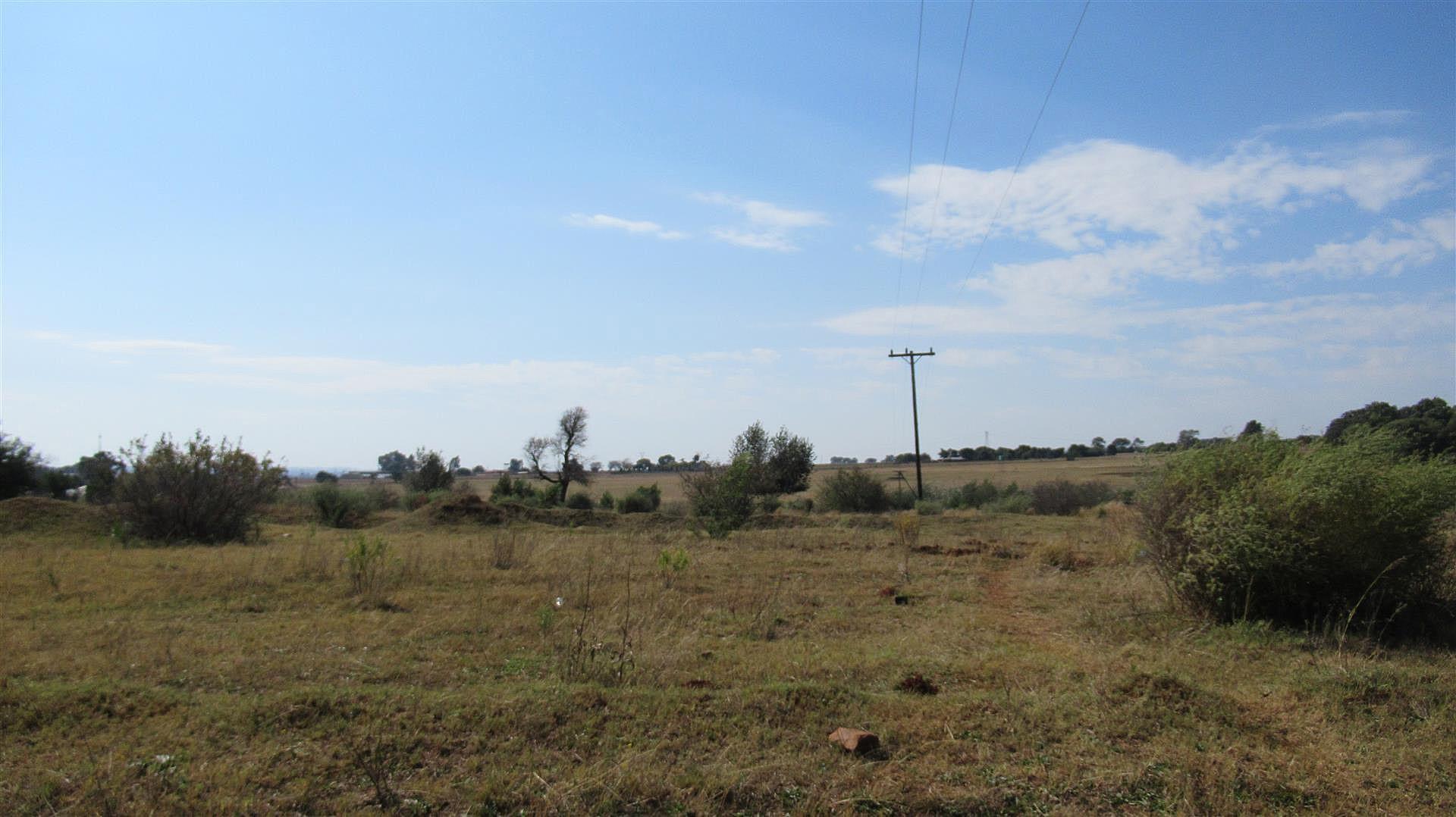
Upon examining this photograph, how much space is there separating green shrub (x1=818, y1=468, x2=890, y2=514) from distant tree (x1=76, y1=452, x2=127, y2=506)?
25.8m

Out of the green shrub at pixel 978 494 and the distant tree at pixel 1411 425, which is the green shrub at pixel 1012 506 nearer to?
the green shrub at pixel 978 494

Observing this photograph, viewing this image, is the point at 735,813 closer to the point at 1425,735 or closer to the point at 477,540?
the point at 1425,735

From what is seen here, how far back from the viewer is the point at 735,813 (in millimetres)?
4398

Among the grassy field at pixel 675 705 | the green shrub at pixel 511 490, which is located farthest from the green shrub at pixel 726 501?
the green shrub at pixel 511 490

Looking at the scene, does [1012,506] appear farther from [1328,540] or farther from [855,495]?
[1328,540]

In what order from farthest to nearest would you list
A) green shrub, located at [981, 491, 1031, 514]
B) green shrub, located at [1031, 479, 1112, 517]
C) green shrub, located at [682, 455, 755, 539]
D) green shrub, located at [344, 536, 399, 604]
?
green shrub, located at [1031, 479, 1112, 517]
green shrub, located at [981, 491, 1031, 514]
green shrub, located at [682, 455, 755, 539]
green shrub, located at [344, 536, 399, 604]

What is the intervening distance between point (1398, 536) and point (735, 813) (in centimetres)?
810

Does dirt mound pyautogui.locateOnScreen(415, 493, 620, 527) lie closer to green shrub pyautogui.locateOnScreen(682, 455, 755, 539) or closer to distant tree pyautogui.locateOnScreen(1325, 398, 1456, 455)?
green shrub pyautogui.locateOnScreen(682, 455, 755, 539)

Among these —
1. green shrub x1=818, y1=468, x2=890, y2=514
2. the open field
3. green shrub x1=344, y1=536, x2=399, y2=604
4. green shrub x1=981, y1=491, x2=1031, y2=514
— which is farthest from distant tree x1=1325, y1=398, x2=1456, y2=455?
green shrub x1=818, y1=468, x2=890, y2=514

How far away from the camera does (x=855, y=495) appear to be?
35.8m

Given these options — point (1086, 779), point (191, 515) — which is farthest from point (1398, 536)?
point (191, 515)

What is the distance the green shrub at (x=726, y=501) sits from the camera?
2116 cm

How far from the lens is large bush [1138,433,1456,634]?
828 cm

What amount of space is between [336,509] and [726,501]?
541 inches
